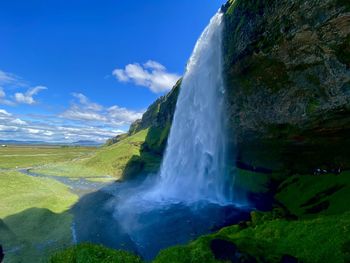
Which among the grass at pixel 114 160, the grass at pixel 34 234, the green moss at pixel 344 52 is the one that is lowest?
the grass at pixel 34 234

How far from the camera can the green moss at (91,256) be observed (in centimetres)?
1792

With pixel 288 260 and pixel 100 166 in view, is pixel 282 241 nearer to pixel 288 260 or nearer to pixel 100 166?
pixel 288 260

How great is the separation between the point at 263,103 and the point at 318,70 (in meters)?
12.9

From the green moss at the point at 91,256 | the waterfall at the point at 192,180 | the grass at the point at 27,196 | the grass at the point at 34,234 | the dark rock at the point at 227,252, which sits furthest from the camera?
the grass at the point at 27,196

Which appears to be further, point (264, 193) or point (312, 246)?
point (264, 193)

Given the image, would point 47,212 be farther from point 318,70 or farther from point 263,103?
point 318,70

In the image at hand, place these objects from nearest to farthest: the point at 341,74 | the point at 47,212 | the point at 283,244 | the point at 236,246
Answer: the point at 236,246
the point at 283,244
the point at 341,74
the point at 47,212

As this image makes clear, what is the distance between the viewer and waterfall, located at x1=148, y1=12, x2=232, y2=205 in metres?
65.2

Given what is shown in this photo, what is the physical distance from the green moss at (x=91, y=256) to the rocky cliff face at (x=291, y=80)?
33391 millimetres

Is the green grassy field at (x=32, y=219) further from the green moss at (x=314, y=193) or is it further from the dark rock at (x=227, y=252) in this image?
the green moss at (x=314, y=193)

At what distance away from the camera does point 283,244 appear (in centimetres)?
2291

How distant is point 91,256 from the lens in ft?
59.2

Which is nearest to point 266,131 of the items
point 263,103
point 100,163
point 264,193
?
point 263,103

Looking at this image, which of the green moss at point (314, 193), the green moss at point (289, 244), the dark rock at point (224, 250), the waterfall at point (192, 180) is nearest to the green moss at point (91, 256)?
the green moss at point (289, 244)
